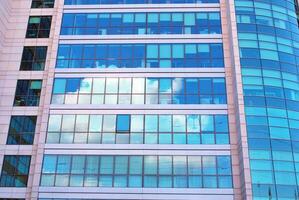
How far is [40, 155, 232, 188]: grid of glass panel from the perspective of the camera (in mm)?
31266

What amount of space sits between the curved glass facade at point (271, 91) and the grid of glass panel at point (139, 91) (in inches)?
137

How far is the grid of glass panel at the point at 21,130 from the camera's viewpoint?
3434 centimetres

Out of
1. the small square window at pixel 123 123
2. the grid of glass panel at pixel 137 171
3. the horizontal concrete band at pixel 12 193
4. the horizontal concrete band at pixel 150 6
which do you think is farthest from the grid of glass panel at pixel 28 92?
the horizontal concrete band at pixel 150 6

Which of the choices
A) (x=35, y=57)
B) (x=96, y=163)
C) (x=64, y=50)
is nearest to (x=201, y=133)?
(x=96, y=163)

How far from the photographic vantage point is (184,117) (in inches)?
1334

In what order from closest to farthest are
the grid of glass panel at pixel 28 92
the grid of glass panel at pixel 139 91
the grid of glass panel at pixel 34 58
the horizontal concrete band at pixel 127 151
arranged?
1. the horizontal concrete band at pixel 127 151
2. the grid of glass panel at pixel 139 91
3. the grid of glass panel at pixel 28 92
4. the grid of glass panel at pixel 34 58

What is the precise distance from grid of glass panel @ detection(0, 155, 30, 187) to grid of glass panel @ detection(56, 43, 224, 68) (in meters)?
9.59

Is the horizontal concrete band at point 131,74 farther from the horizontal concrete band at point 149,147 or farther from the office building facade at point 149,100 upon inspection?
the horizontal concrete band at point 149,147

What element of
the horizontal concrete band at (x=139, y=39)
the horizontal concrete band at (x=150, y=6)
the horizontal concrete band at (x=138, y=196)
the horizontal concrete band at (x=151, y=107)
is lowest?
the horizontal concrete band at (x=138, y=196)

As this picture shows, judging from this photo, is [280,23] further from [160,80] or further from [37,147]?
[37,147]

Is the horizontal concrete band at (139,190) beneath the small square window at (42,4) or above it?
beneath

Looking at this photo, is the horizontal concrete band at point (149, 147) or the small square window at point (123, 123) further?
the small square window at point (123, 123)

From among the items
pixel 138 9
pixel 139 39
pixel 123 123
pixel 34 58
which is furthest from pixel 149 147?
pixel 34 58

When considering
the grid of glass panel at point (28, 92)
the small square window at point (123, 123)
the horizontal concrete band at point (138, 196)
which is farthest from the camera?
the grid of glass panel at point (28, 92)
